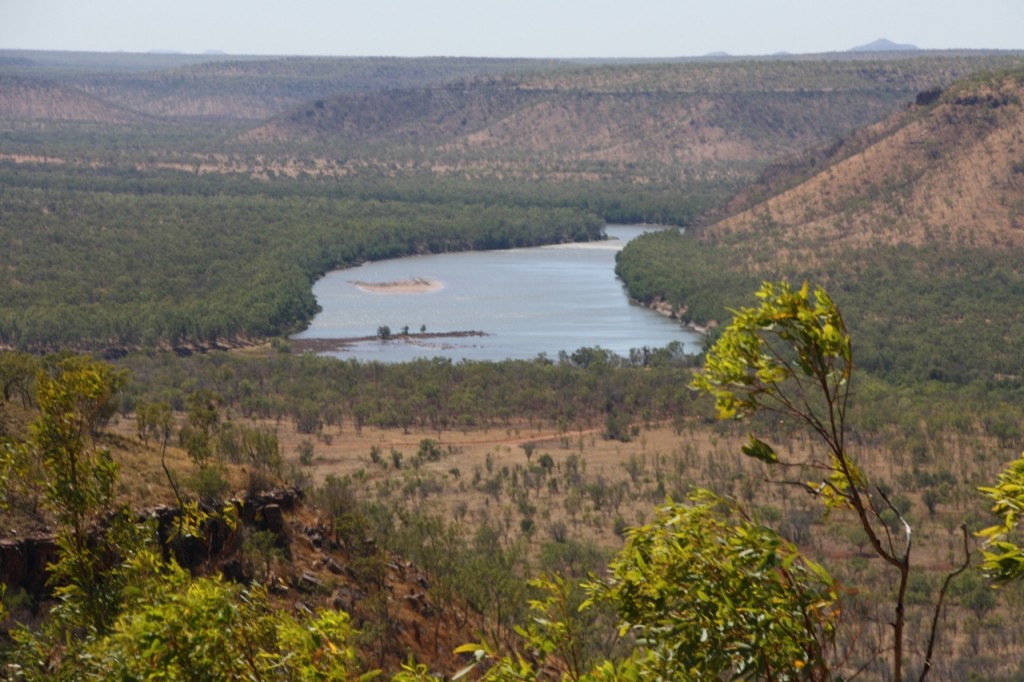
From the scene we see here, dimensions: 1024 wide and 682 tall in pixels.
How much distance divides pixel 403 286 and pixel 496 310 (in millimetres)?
14711

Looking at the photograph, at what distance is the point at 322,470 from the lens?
56688 millimetres

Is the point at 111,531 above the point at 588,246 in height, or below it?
above

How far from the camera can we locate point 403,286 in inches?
4523

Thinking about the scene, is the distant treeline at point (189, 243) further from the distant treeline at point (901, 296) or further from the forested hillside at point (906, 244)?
the distant treeline at point (901, 296)

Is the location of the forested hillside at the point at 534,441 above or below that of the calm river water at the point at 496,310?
above

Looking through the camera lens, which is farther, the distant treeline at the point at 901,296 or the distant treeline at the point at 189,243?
the distant treeline at the point at 189,243

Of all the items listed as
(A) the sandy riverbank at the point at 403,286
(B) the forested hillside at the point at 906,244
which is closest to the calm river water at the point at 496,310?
(A) the sandy riverbank at the point at 403,286

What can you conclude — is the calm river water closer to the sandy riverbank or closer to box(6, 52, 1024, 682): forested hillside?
the sandy riverbank

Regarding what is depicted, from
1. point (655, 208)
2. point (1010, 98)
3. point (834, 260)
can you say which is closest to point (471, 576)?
point (834, 260)

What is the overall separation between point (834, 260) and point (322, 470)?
63.0 meters

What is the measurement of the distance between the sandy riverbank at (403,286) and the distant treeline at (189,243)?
4.60 meters

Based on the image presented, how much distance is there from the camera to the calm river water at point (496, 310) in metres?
89.4

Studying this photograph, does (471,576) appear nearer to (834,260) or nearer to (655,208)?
(834,260)

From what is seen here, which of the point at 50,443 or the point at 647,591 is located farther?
the point at 50,443
